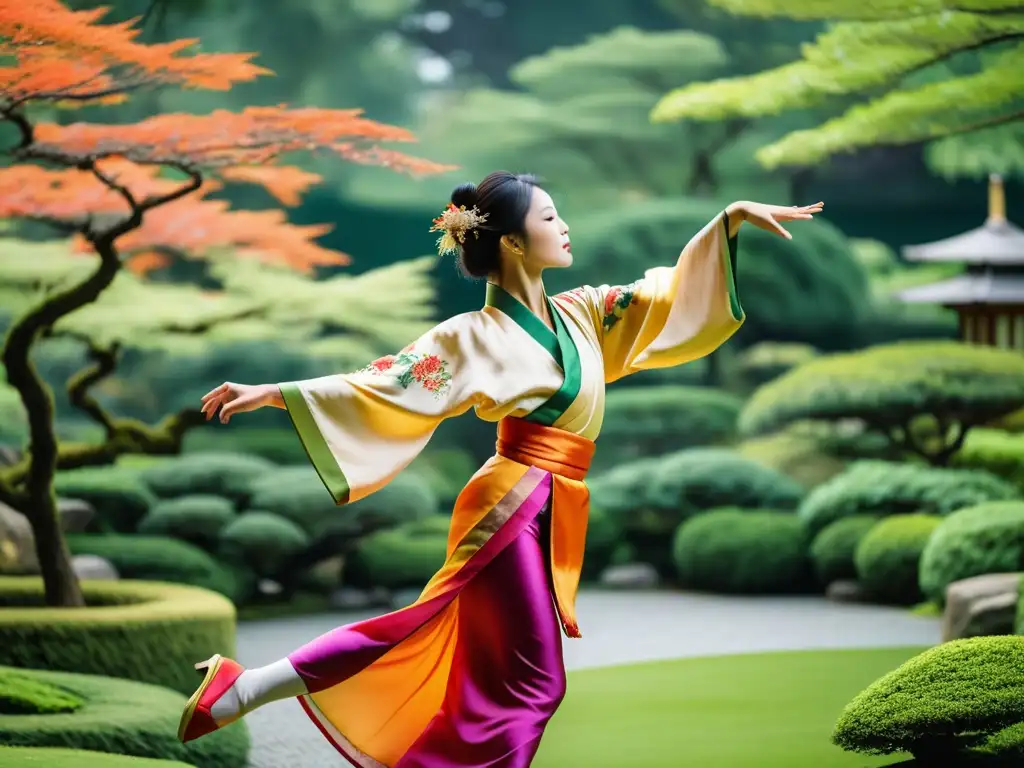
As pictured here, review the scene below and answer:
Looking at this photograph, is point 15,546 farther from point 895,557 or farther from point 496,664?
point 496,664

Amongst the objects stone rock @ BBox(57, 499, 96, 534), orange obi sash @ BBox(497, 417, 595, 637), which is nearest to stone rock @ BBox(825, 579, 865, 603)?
stone rock @ BBox(57, 499, 96, 534)

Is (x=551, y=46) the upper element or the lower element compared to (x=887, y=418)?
upper

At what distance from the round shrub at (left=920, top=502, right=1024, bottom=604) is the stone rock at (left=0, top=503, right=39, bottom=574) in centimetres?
527

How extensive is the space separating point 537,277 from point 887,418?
22.8 feet

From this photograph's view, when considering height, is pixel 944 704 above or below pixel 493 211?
below

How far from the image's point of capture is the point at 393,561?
32.3ft

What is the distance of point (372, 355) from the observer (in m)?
11.4

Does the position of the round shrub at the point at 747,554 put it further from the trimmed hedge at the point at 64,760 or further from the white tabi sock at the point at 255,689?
the white tabi sock at the point at 255,689

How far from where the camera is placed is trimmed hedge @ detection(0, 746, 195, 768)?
367 centimetres

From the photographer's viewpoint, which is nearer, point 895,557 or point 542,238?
point 542,238

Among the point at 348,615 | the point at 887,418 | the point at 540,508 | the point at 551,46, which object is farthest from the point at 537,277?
the point at 551,46

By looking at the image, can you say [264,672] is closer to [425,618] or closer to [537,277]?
[425,618]

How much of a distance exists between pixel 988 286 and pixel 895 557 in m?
2.56

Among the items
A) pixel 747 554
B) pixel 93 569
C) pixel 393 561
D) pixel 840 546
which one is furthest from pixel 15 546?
pixel 840 546
